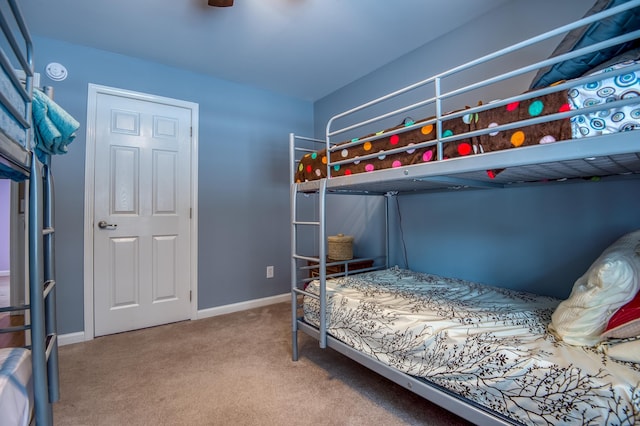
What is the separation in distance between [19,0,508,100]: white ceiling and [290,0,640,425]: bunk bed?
105 centimetres

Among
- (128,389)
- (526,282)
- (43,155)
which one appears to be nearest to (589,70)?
(526,282)

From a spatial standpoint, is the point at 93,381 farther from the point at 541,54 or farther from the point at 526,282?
the point at 541,54

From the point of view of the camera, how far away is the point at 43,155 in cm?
139

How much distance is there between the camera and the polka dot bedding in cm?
88

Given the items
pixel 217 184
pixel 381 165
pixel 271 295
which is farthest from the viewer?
pixel 271 295

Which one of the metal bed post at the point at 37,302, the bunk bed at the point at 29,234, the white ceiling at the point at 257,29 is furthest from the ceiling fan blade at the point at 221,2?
the metal bed post at the point at 37,302

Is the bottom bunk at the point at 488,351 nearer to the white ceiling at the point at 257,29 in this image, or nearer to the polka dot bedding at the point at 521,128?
the polka dot bedding at the point at 521,128

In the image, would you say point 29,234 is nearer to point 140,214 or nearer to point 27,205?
point 27,205

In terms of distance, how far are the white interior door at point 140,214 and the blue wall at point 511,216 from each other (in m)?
2.06

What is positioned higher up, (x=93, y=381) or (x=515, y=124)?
(x=515, y=124)

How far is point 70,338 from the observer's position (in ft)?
7.82

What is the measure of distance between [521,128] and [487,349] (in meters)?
0.84

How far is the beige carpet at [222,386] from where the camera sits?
59.6 inches

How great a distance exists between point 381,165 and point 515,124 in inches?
27.0
